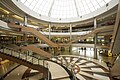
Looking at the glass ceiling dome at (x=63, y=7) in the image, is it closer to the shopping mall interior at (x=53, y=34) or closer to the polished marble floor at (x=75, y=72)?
the shopping mall interior at (x=53, y=34)

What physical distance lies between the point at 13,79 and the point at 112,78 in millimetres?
11089

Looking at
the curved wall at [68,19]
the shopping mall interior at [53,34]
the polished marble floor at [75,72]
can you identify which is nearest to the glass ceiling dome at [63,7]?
the shopping mall interior at [53,34]

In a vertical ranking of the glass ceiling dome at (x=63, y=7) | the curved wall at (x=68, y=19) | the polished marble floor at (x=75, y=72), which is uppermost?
the glass ceiling dome at (x=63, y=7)

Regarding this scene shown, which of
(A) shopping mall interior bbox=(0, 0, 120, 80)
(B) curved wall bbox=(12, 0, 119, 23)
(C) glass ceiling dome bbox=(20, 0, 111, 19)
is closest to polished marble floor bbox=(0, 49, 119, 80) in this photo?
(A) shopping mall interior bbox=(0, 0, 120, 80)

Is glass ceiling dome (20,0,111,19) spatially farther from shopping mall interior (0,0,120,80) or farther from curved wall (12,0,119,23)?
curved wall (12,0,119,23)

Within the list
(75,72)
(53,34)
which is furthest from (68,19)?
(75,72)

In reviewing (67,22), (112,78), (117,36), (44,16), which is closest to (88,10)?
(67,22)

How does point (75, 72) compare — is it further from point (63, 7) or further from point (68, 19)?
point (63, 7)

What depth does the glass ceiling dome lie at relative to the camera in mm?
24203

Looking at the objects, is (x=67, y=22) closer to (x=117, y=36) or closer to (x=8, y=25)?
(x=8, y=25)

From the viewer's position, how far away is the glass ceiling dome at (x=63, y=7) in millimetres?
24203

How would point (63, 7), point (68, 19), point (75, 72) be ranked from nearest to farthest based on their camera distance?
point (75, 72) → point (63, 7) → point (68, 19)

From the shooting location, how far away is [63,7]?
28.8m

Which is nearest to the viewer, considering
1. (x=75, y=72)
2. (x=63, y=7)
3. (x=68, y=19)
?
(x=75, y=72)
